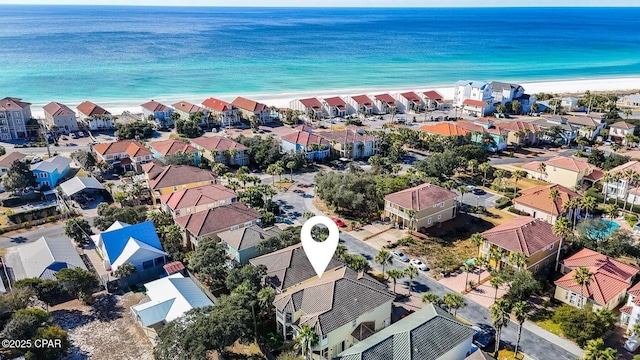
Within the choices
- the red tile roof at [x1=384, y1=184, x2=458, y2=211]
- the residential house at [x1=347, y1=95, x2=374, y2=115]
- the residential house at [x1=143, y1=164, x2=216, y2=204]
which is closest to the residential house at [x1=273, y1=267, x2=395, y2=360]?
the red tile roof at [x1=384, y1=184, x2=458, y2=211]

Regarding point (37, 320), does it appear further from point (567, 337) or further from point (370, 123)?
point (370, 123)

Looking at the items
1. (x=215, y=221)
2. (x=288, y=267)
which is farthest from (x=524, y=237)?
(x=215, y=221)

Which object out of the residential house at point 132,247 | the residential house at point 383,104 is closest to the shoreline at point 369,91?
the residential house at point 383,104

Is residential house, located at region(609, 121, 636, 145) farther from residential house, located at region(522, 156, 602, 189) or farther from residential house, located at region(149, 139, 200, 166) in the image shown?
residential house, located at region(149, 139, 200, 166)

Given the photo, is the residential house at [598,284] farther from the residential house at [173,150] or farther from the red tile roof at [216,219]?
the residential house at [173,150]

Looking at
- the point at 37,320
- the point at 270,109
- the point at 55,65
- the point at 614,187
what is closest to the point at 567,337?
the point at 614,187
